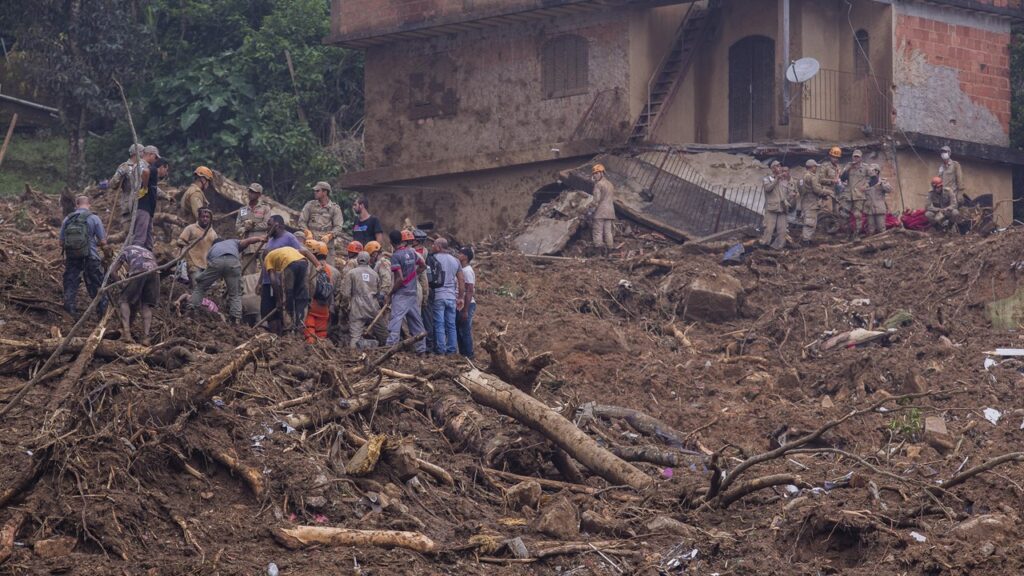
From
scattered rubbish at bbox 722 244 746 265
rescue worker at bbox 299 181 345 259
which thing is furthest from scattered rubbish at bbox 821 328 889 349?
rescue worker at bbox 299 181 345 259

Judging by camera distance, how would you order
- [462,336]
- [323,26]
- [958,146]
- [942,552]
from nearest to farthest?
[942,552] → [462,336] → [958,146] → [323,26]

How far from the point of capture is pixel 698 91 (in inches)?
1030

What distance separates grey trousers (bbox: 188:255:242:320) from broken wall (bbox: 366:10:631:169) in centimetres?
1083

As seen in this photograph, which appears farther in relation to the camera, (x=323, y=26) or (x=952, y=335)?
(x=323, y=26)

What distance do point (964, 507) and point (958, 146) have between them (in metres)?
15.0

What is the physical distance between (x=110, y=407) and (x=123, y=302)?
295 cm

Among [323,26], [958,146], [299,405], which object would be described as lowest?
[299,405]

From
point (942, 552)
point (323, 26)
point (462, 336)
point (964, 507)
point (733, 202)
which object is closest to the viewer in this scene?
point (942, 552)

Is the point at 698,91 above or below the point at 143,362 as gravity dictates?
above

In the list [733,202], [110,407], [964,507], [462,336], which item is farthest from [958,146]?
[110,407]

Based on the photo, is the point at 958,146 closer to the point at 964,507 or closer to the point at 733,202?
the point at 733,202

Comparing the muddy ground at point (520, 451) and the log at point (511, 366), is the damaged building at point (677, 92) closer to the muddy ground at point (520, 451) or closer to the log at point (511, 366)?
the muddy ground at point (520, 451)

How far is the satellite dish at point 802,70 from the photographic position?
22.9 meters

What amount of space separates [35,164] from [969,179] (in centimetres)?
1786
